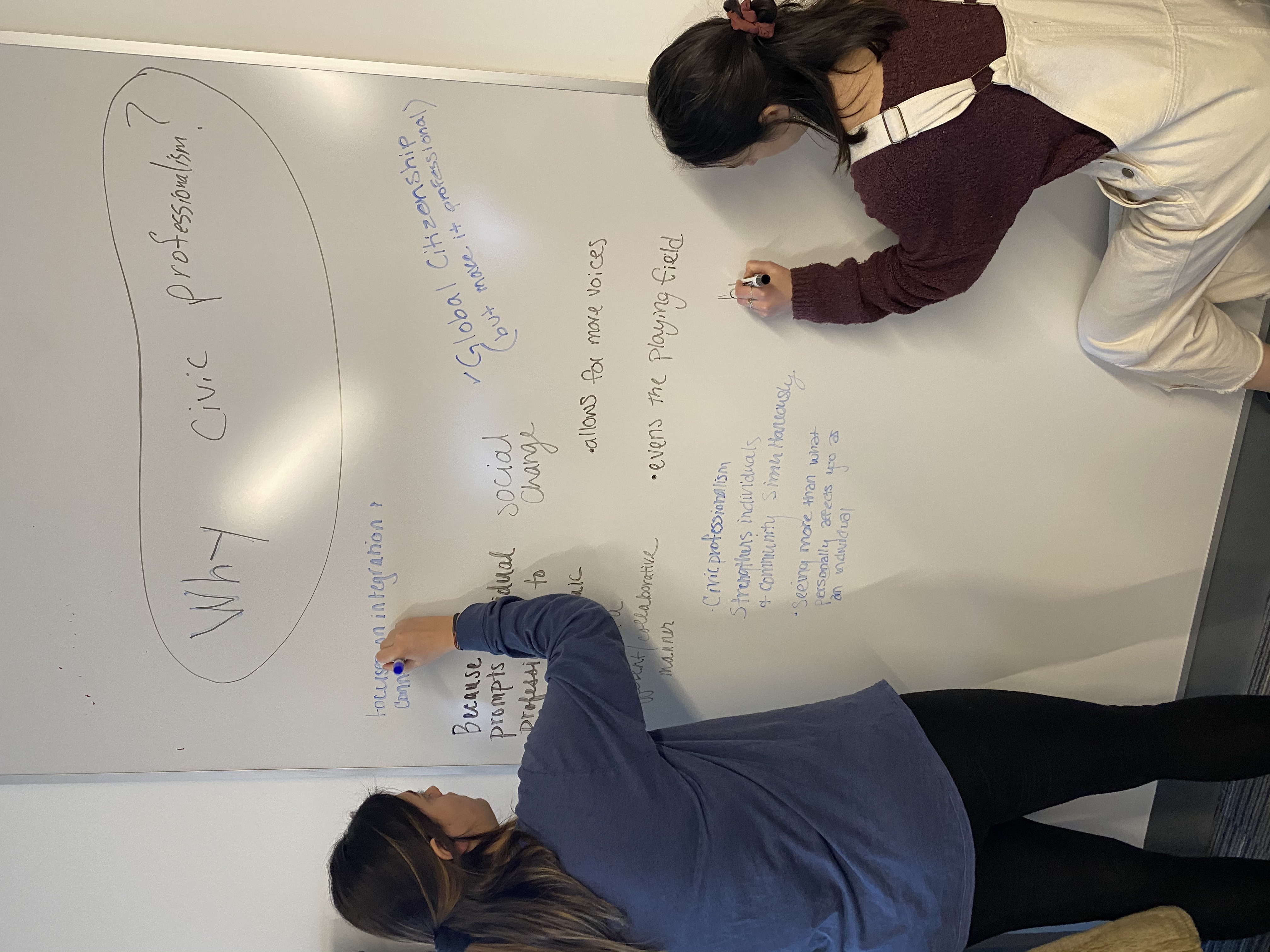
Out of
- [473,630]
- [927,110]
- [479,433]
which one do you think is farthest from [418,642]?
[927,110]

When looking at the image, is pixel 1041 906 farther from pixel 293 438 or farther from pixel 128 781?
pixel 128 781

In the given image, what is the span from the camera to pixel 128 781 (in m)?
1.16

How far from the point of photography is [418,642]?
1082mm

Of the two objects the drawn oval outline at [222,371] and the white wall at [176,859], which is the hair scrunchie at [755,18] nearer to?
the drawn oval outline at [222,371]

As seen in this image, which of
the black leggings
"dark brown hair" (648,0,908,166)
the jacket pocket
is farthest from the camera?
the black leggings

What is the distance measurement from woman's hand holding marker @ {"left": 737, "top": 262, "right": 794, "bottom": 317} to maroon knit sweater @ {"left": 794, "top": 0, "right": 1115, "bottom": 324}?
138mm

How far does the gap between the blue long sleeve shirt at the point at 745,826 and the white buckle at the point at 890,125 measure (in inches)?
27.5

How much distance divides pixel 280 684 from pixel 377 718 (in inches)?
6.0

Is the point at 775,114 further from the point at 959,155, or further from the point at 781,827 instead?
the point at 781,827

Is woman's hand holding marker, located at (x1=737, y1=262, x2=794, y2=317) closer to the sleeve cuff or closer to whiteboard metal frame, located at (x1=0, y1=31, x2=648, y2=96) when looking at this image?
whiteboard metal frame, located at (x1=0, y1=31, x2=648, y2=96)

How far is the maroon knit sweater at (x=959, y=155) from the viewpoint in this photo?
0.81 meters

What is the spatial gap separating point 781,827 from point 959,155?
2.69 ft

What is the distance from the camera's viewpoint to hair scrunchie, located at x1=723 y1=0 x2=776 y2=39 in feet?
2.55

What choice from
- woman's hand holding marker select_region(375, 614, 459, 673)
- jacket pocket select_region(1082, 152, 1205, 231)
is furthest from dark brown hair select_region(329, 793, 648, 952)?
jacket pocket select_region(1082, 152, 1205, 231)
